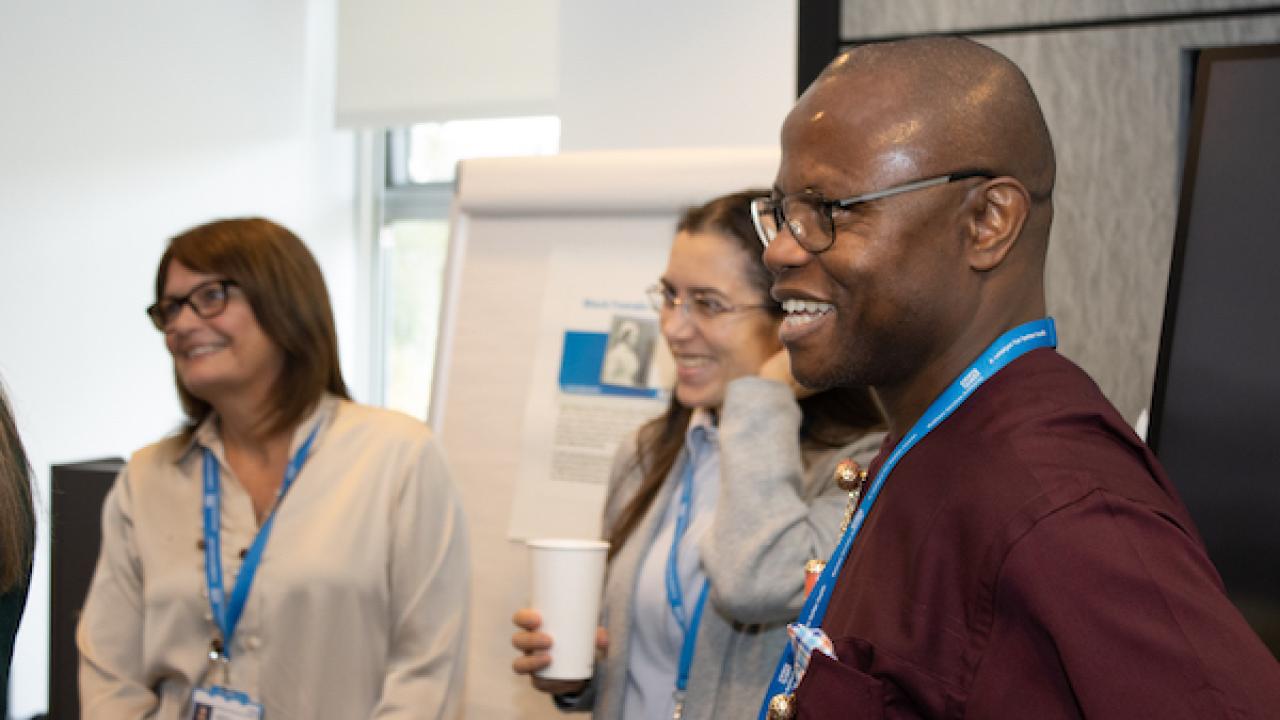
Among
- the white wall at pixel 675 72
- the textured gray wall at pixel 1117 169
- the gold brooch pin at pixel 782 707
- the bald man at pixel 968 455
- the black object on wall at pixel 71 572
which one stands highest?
the white wall at pixel 675 72

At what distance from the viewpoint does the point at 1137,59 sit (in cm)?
216

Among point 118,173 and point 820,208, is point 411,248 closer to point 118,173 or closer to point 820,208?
point 118,173

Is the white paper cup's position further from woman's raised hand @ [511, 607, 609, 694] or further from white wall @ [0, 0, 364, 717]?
white wall @ [0, 0, 364, 717]

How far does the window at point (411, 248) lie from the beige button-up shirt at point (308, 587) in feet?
Answer: 12.1

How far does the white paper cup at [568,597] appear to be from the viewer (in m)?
1.54

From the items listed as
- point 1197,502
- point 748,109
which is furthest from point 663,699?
point 748,109

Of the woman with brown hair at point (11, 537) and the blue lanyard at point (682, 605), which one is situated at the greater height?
the woman with brown hair at point (11, 537)

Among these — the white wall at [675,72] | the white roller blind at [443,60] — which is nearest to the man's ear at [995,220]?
the white wall at [675,72]

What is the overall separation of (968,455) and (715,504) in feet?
3.23

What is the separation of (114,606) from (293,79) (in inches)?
152

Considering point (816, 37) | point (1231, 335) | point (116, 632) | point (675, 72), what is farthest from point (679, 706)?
point (675, 72)

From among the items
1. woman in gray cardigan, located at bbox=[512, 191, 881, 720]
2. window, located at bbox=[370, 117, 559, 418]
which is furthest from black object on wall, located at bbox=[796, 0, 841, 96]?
window, located at bbox=[370, 117, 559, 418]

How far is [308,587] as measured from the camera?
1.87 m

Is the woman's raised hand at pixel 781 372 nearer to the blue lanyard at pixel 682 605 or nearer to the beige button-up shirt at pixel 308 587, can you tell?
the blue lanyard at pixel 682 605
